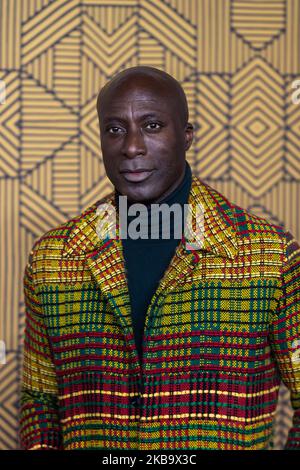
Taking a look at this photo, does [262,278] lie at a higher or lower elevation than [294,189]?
lower

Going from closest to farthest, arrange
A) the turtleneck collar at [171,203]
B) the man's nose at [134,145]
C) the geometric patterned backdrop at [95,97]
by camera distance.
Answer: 1. the man's nose at [134,145]
2. the turtleneck collar at [171,203]
3. the geometric patterned backdrop at [95,97]

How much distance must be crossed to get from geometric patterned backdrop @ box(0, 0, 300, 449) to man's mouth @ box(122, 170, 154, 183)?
991mm

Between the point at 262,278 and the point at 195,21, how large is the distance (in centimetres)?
127

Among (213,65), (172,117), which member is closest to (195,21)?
(213,65)

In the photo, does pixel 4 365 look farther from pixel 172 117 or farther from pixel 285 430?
pixel 172 117

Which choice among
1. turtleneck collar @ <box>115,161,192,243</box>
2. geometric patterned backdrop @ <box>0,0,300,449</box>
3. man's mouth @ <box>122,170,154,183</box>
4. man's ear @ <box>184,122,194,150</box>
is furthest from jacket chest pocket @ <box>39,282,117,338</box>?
geometric patterned backdrop @ <box>0,0,300,449</box>

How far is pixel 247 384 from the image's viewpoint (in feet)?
4.73

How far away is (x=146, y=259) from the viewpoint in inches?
59.6

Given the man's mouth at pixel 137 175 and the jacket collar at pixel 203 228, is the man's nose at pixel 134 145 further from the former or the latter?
the jacket collar at pixel 203 228

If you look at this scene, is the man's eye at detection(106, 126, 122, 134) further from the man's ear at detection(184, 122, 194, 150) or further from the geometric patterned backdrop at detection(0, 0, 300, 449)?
the geometric patterned backdrop at detection(0, 0, 300, 449)

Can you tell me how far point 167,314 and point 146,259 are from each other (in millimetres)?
137

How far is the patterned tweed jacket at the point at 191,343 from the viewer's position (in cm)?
143

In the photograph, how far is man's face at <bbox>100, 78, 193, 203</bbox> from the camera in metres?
1.41

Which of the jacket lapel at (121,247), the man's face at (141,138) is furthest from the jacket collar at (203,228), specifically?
the man's face at (141,138)
